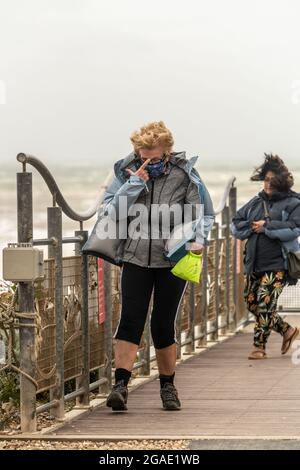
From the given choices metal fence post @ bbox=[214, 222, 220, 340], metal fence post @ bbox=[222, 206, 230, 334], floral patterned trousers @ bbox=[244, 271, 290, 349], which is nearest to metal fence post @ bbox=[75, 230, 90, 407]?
floral patterned trousers @ bbox=[244, 271, 290, 349]

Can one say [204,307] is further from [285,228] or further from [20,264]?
[20,264]

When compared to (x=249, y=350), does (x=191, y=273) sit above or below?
above

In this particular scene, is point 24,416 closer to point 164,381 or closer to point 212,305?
point 164,381

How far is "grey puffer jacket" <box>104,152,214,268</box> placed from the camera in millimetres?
10109

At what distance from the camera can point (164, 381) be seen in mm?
10531

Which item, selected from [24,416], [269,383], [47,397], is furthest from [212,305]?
[24,416]

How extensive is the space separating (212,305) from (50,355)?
6.66 meters

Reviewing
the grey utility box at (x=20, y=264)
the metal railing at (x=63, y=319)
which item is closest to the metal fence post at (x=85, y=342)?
the metal railing at (x=63, y=319)

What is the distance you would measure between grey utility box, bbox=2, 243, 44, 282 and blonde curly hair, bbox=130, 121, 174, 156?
1.39m

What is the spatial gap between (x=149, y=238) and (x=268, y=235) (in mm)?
4150

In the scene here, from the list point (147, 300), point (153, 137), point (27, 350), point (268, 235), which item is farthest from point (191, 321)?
point (27, 350)

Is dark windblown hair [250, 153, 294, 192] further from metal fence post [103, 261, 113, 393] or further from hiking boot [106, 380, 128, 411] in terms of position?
hiking boot [106, 380, 128, 411]

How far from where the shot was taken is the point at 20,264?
914 centimetres

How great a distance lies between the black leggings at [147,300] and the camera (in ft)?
33.6
